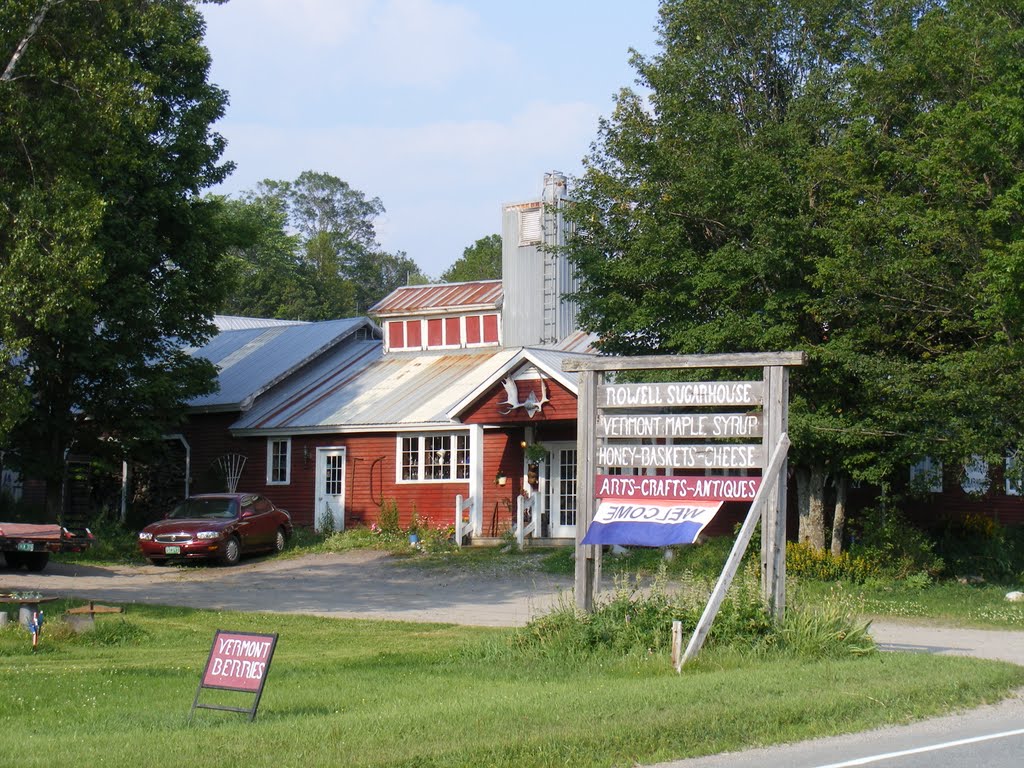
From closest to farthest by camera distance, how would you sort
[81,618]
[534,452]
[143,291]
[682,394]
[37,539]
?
[682,394]
[81,618]
[37,539]
[143,291]
[534,452]

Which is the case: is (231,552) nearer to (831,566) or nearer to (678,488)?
(831,566)

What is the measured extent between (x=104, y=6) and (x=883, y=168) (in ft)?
44.8

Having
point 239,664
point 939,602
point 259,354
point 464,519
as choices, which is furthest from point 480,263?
point 239,664

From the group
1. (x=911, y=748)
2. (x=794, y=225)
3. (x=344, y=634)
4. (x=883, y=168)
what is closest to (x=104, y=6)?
(x=344, y=634)

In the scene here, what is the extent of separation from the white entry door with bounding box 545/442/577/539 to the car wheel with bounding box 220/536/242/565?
24.8 ft

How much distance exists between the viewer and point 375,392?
3572 cm

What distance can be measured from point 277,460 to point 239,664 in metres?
26.7

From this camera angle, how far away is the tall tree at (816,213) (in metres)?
20.3

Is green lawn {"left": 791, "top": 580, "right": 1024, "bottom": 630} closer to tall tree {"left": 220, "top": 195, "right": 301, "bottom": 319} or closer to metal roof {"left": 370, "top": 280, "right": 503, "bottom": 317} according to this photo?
metal roof {"left": 370, "top": 280, "right": 503, "bottom": 317}

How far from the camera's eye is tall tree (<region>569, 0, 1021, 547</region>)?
66.5 ft

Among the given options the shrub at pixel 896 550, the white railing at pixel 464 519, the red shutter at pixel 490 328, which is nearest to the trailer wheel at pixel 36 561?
the white railing at pixel 464 519

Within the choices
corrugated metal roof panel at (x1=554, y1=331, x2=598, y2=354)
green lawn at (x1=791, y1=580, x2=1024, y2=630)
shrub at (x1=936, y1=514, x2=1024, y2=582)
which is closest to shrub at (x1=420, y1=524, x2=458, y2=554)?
corrugated metal roof panel at (x1=554, y1=331, x2=598, y2=354)

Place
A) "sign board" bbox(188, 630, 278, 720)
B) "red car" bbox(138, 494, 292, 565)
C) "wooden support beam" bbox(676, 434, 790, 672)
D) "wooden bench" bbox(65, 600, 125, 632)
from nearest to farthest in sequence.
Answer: "sign board" bbox(188, 630, 278, 720) → "wooden support beam" bbox(676, 434, 790, 672) → "wooden bench" bbox(65, 600, 125, 632) → "red car" bbox(138, 494, 292, 565)

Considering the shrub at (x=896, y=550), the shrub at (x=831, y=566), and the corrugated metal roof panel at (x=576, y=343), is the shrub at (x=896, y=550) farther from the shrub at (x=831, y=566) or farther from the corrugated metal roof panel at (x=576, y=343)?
the corrugated metal roof panel at (x=576, y=343)
